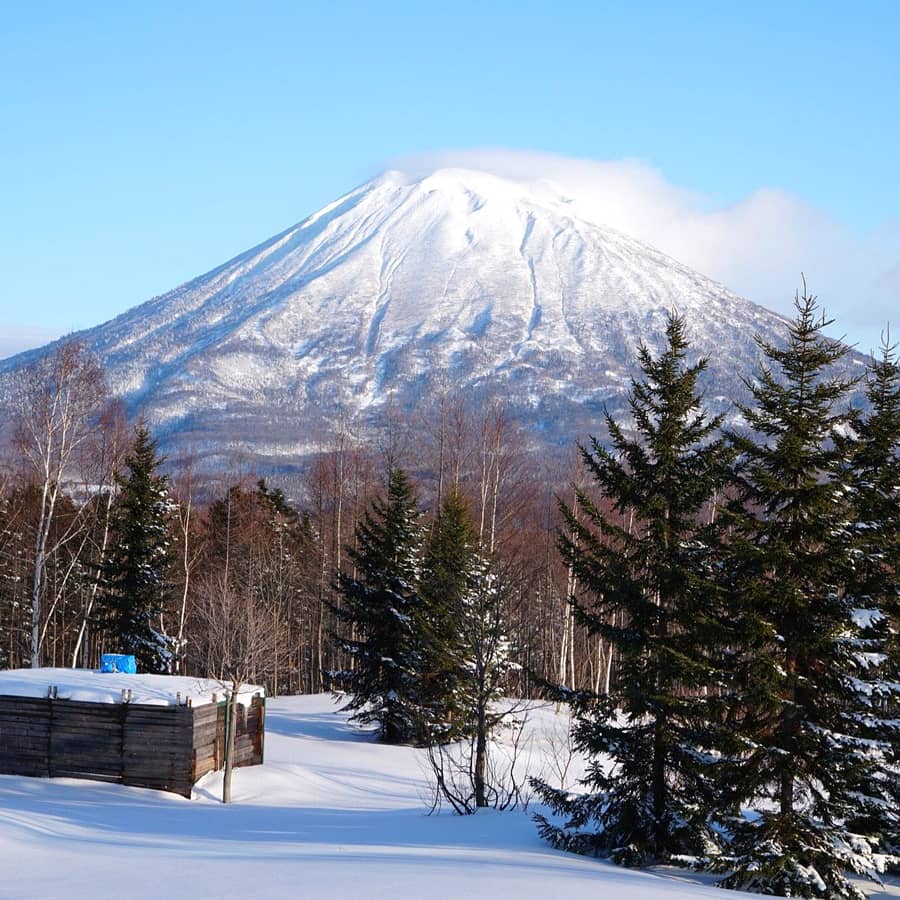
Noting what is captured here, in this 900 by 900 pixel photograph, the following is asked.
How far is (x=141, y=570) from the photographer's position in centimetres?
2836

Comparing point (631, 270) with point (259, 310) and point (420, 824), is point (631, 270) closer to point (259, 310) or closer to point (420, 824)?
point (259, 310)

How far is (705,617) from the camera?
1278cm

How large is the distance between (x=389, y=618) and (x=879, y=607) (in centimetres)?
1697

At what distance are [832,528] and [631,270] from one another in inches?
6248

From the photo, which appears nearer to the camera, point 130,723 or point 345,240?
point 130,723

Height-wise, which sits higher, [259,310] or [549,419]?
[259,310]

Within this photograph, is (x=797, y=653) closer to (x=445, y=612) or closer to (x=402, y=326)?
(x=445, y=612)

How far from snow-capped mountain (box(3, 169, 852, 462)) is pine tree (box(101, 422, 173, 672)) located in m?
93.5

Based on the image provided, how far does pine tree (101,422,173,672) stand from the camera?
2836cm

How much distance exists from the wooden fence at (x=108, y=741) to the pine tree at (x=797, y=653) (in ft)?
35.9

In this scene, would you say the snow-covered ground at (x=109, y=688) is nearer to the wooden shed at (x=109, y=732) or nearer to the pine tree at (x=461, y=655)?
the wooden shed at (x=109, y=732)

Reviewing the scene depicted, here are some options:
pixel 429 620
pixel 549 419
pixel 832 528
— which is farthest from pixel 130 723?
pixel 549 419

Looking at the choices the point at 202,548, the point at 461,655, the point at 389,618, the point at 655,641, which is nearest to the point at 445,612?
the point at 389,618

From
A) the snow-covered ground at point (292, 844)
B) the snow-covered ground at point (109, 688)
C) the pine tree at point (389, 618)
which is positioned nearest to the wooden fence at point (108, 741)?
the snow-covered ground at point (109, 688)
